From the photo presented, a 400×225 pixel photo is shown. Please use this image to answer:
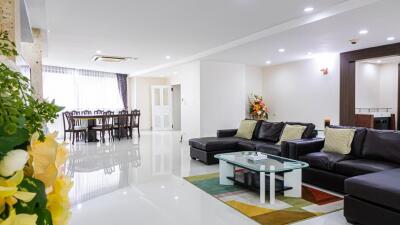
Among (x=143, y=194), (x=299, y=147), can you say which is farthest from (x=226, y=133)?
(x=143, y=194)

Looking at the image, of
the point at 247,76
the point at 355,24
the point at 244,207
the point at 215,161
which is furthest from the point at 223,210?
the point at 247,76

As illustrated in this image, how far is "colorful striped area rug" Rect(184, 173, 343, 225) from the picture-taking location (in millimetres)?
3051

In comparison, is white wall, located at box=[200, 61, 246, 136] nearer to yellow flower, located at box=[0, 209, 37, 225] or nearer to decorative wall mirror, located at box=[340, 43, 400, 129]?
decorative wall mirror, located at box=[340, 43, 400, 129]

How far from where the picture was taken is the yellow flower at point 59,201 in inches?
19.6

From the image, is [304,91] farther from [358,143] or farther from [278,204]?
[278,204]

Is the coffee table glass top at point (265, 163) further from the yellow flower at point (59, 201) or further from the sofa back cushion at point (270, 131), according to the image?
the yellow flower at point (59, 201)

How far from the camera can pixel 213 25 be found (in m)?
4.95

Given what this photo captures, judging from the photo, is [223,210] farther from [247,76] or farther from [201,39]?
[247,76]

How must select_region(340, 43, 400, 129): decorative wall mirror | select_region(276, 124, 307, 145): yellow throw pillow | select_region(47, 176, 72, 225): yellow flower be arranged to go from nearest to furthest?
1. select_region(47, 176, 72, 225): yellow flower
2. select_region(276, 124, 307, 145): yellow throw pillow
3. select_region(340, 43, 400, 129): decorative wall mirror

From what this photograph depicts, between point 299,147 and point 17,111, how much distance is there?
4.32 meters

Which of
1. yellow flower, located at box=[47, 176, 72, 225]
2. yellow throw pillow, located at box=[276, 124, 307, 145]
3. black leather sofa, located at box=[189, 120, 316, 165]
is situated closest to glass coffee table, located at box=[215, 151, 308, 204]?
yellow throw pillow, located at box=[276, 124, 307, 145]

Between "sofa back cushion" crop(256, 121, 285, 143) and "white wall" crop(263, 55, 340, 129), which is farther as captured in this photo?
"white wall" crop(263, 55, 340, 129)

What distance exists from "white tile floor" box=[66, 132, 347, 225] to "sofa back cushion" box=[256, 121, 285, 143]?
1.38 metres

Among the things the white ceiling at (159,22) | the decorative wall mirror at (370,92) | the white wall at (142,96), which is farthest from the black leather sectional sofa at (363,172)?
the white wall at (142,96)
